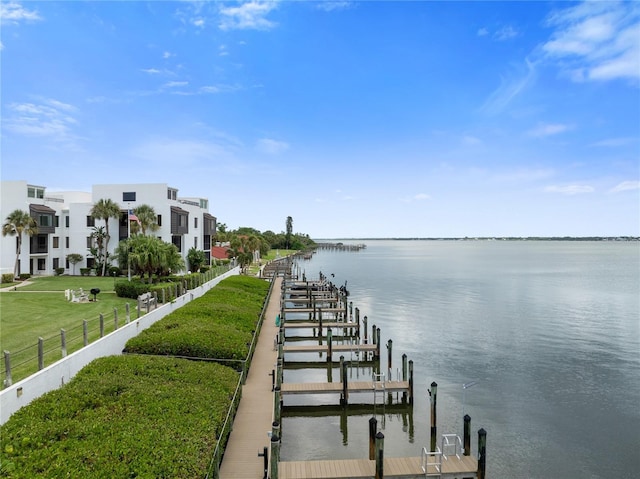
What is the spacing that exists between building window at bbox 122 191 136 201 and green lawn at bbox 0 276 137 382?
14283mm

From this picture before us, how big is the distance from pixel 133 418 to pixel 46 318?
18.0 m

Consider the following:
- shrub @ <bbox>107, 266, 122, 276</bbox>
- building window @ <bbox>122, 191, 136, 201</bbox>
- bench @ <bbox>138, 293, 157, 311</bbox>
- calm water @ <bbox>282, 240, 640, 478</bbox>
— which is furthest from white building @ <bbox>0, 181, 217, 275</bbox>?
calm water @ <bbox>282, 240, 640, 478</bbox>

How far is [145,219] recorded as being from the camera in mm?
51750

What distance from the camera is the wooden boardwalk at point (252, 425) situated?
14703mm

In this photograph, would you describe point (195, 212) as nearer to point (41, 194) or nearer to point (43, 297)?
point (41, 194)

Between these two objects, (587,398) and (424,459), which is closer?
(424,459)

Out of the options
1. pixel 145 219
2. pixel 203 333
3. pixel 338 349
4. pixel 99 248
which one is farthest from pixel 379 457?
pixel 99 248

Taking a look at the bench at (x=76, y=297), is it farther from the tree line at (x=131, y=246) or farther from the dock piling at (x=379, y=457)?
the dock piling at (x=379, y=457)

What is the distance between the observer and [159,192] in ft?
178

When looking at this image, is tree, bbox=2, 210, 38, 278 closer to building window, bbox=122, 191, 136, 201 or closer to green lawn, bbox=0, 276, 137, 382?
green lawn, bbox=0, 276, 137, 382

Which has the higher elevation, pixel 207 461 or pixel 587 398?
pixel 207 461

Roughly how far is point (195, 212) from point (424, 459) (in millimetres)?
54446

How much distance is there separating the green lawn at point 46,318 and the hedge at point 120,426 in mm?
2403

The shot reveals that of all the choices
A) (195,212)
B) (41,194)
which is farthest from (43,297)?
(195,212)
